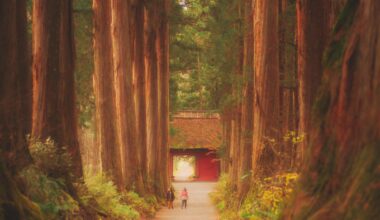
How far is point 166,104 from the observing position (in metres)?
36.8

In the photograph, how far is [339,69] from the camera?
20.4 feet

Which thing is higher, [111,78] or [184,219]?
[111,78]

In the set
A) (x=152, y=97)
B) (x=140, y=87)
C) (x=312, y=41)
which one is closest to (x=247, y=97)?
(x=140, y=87)

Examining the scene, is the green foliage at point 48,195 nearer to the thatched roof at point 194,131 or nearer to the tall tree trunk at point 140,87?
the tall tree trunk at point 140,87

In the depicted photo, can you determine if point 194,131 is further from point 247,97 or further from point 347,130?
point 347,130

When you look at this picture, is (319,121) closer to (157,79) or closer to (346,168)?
(346,168)

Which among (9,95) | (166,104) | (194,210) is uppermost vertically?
(9,95)

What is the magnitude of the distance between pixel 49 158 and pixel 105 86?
975 centimetres

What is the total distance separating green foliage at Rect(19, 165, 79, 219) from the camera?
10609mm

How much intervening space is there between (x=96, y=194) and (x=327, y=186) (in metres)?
11.9

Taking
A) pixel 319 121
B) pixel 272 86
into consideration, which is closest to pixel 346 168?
pixel 319 121

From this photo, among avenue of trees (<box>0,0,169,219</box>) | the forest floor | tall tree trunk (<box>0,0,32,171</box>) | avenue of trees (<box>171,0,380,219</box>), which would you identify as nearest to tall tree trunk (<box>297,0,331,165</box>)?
avenue of trees (<box>171,0,380,219</box>)

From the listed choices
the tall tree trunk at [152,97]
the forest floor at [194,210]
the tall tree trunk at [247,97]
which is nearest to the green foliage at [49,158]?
the tall tree trunk at [247,97]

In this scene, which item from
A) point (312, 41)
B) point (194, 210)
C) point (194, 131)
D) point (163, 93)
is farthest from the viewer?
point (194, 131)
